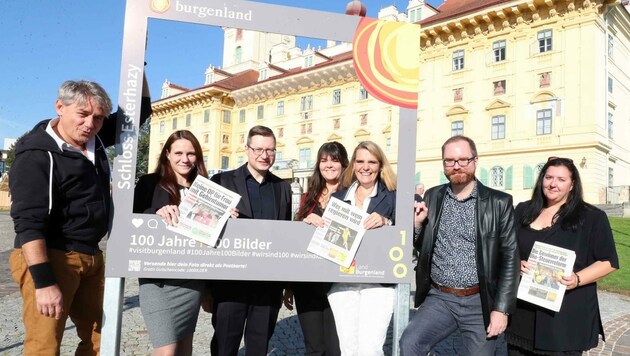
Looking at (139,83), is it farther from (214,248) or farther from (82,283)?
(82,283)

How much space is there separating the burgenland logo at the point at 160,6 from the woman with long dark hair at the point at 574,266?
9.57 feet

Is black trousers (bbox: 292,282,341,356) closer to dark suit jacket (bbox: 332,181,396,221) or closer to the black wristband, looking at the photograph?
dark suit jacket (bbox: 332,181,396,221)

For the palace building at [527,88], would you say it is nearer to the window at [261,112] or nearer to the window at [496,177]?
the window at [496,177]

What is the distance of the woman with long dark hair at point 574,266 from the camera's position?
3234 mm

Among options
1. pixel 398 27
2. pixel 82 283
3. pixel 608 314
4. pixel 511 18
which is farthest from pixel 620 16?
pixel 82 283

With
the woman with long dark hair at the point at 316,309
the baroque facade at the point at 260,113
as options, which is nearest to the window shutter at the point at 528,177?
the baroque facade at the point at 260,113

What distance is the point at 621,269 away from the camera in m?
11.8

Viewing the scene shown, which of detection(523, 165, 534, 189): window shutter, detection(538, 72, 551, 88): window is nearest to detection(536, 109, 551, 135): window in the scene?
detection(538, 72, 551, 88): window

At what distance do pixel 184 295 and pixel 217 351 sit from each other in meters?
0.54

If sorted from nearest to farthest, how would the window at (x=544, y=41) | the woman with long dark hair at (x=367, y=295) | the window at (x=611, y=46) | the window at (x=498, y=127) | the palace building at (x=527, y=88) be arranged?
the woman with long dark hair at (x=367, y=295) < the palace building at (x=527, y=88) < the window at (x=544, y=41) < the window at (x=611, y=46) < the window at (x=498, y=127)

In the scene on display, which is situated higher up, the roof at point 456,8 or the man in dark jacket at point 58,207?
the roof at point 456,8

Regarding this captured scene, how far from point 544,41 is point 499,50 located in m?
2.74

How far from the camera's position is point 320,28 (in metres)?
3.24

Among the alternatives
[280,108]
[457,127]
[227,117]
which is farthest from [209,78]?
[457,127]
